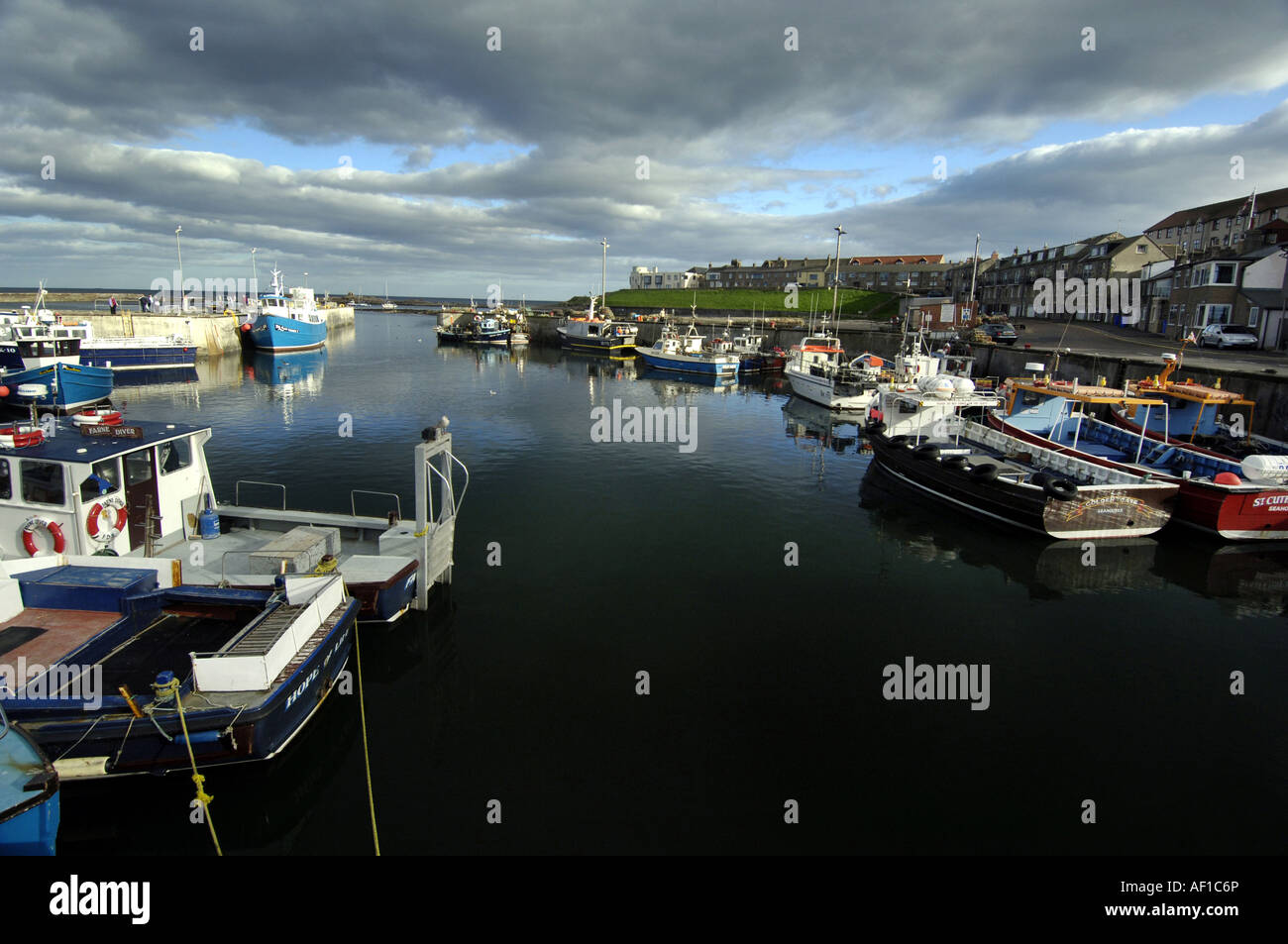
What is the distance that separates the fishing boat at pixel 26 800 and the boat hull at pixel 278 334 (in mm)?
78777

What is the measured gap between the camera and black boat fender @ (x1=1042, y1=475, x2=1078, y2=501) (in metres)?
21.0

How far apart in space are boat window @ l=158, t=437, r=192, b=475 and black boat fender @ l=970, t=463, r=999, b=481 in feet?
79.8

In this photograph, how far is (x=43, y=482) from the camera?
12.6 m

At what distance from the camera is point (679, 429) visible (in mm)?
39094

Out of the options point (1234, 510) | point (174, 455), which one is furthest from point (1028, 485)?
point (174, 455)

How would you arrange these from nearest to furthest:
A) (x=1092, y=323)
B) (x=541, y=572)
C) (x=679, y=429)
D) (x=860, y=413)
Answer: (x=541, y=572) < (x=679, y=429) < (x=860, y=413) < (x=1092, y=323)

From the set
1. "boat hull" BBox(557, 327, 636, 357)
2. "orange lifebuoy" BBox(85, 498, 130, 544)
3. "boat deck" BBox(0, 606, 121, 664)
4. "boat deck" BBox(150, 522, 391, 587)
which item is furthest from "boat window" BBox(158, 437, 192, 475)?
"boat hull" BBox(557, 327, 636, 357)

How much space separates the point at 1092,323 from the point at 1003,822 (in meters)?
79.9

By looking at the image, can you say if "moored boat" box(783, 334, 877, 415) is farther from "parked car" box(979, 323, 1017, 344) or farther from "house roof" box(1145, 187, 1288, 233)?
"house roof" box(1145, 187, 1288, 233)

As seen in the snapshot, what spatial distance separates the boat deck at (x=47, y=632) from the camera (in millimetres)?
9797

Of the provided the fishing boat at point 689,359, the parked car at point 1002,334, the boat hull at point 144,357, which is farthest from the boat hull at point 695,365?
the boat hull at point 144,357
